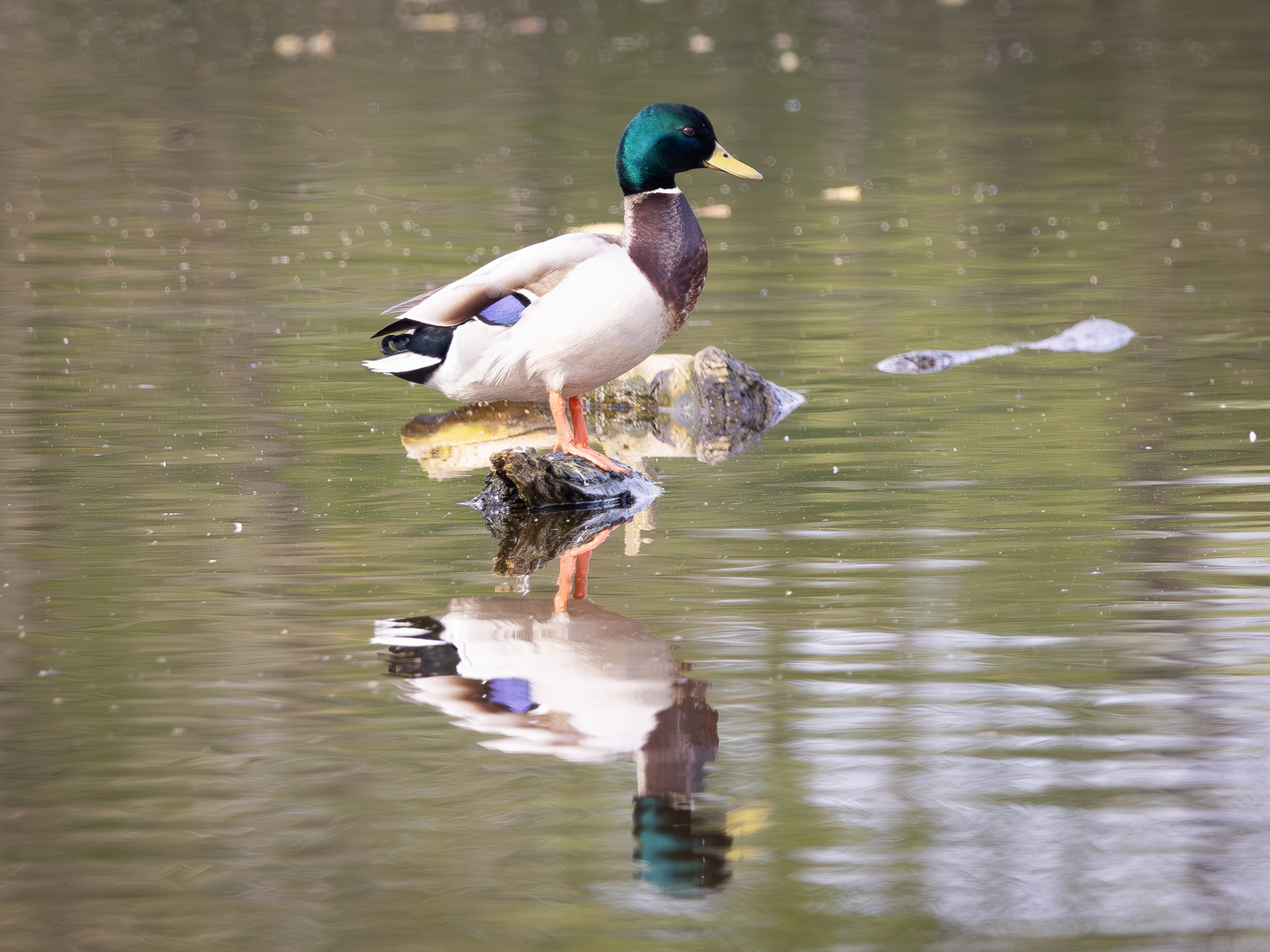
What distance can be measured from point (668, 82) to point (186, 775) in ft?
57.0

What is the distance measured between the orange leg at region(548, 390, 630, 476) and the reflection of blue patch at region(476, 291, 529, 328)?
30 cm

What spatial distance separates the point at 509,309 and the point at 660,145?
32.5 inches

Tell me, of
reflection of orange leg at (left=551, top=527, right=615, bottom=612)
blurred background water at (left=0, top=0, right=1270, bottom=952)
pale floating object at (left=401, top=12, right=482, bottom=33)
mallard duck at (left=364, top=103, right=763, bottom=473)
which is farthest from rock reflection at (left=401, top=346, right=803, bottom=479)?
pale floating object at (left=401, top=12, right=482, bottom=33)

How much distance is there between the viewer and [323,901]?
377 centimetres

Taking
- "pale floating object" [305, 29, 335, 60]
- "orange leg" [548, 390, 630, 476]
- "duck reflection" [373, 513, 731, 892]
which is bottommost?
"duck reflection" [373, 513, 731, 892]

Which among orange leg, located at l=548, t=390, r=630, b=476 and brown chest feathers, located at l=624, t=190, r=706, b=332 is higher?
brown chest feathers, located at l=624, t=190, r=706, b=332

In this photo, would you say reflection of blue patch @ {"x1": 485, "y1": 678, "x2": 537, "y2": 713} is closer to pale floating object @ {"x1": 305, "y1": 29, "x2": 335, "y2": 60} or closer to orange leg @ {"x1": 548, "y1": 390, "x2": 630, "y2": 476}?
orange leg @ {"x1": 548, "y1": 390, "x2": 630, "y2": 476}

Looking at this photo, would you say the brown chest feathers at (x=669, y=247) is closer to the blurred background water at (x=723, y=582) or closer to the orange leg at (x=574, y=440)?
the orange leg at (x=574, y=440)

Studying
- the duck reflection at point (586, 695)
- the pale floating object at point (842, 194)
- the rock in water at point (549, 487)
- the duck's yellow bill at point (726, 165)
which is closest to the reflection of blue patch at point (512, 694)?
the duck reflection at point (586, 695)

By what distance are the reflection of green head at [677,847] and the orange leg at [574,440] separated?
3103mm

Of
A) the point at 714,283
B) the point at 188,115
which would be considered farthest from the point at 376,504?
the point at 188,115

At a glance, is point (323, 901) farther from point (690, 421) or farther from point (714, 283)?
point (714, 283)

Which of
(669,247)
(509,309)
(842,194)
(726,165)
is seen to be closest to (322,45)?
(842,194)

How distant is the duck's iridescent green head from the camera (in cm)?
738
